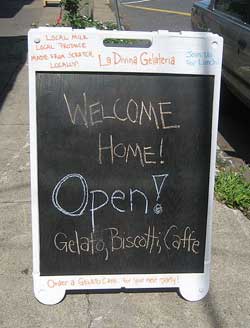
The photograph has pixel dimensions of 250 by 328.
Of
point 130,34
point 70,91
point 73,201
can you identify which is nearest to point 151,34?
point 130,34

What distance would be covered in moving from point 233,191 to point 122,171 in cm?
176

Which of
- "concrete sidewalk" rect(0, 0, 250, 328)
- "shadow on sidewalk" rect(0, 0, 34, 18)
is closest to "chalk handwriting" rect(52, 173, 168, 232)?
"concrete sidewalk" rect(0, 0, 250, 328)

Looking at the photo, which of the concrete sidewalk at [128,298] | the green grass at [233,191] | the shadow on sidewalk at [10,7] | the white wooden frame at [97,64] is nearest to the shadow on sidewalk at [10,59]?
the green grass at [233,191]

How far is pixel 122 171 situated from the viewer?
3107mm

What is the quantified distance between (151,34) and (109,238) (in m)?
1.08

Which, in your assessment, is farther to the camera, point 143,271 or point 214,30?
point 214,30

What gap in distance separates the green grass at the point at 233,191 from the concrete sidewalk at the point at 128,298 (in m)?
0.11

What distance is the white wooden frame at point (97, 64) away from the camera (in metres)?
2.93

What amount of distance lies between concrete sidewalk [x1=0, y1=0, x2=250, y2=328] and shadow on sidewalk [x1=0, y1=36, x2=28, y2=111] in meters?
3.61

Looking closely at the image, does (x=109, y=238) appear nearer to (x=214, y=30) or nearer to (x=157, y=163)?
(x=157, y=163)

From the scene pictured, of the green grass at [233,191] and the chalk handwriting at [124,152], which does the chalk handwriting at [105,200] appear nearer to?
the chalk handwriting at [124,152]

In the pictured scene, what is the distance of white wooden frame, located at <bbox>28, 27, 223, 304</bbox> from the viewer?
2.93 m

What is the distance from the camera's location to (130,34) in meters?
2.92

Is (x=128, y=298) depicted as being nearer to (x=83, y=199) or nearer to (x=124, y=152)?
(x=83, y=199)
